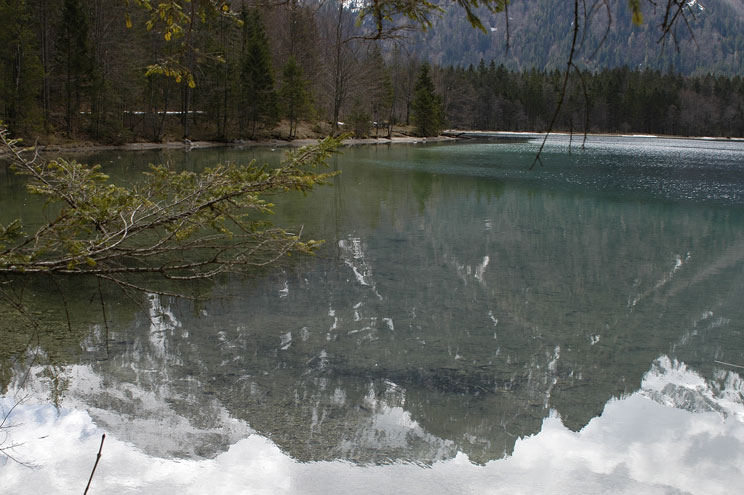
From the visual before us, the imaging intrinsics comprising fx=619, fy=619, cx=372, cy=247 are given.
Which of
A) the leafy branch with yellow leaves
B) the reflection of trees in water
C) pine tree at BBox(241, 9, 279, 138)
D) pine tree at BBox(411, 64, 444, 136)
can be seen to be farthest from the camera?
pine tree at BBox(411, 64, 444, 136)

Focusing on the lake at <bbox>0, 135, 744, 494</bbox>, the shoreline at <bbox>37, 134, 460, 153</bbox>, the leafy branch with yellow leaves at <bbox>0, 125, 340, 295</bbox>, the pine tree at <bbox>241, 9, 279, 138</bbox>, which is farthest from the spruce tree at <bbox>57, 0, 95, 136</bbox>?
the leafy branch with yellow leaves at <bbox>0, 125, 340, 295</bbox>

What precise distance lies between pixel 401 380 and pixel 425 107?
62.8 meters

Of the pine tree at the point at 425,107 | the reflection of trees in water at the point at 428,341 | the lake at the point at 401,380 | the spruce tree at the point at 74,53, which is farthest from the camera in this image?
the pine tree at the point at 425,107

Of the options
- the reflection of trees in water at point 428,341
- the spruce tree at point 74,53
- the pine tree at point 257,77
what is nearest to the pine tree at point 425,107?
the pine tree at point 257,77

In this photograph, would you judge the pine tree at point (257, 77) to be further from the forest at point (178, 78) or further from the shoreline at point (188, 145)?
the shoreline at point (188, 145)

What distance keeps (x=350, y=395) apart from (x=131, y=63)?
124ft

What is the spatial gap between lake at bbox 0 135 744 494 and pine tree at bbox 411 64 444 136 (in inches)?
2226

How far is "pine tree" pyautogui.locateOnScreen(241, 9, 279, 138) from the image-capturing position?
4716 centimetres

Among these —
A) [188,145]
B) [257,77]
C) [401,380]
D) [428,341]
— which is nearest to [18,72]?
[188,145]

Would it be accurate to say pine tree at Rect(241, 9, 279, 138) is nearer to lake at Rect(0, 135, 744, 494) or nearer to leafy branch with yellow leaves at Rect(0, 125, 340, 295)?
lake at Rect(0, 135, 744, 494)

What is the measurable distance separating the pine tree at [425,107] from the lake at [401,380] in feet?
185

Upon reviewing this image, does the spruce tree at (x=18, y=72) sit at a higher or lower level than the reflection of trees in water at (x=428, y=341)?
higher

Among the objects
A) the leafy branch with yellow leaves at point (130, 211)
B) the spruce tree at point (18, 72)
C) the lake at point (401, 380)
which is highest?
the spruce tree at point (18, 72)

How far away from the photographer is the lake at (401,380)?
4.63m
